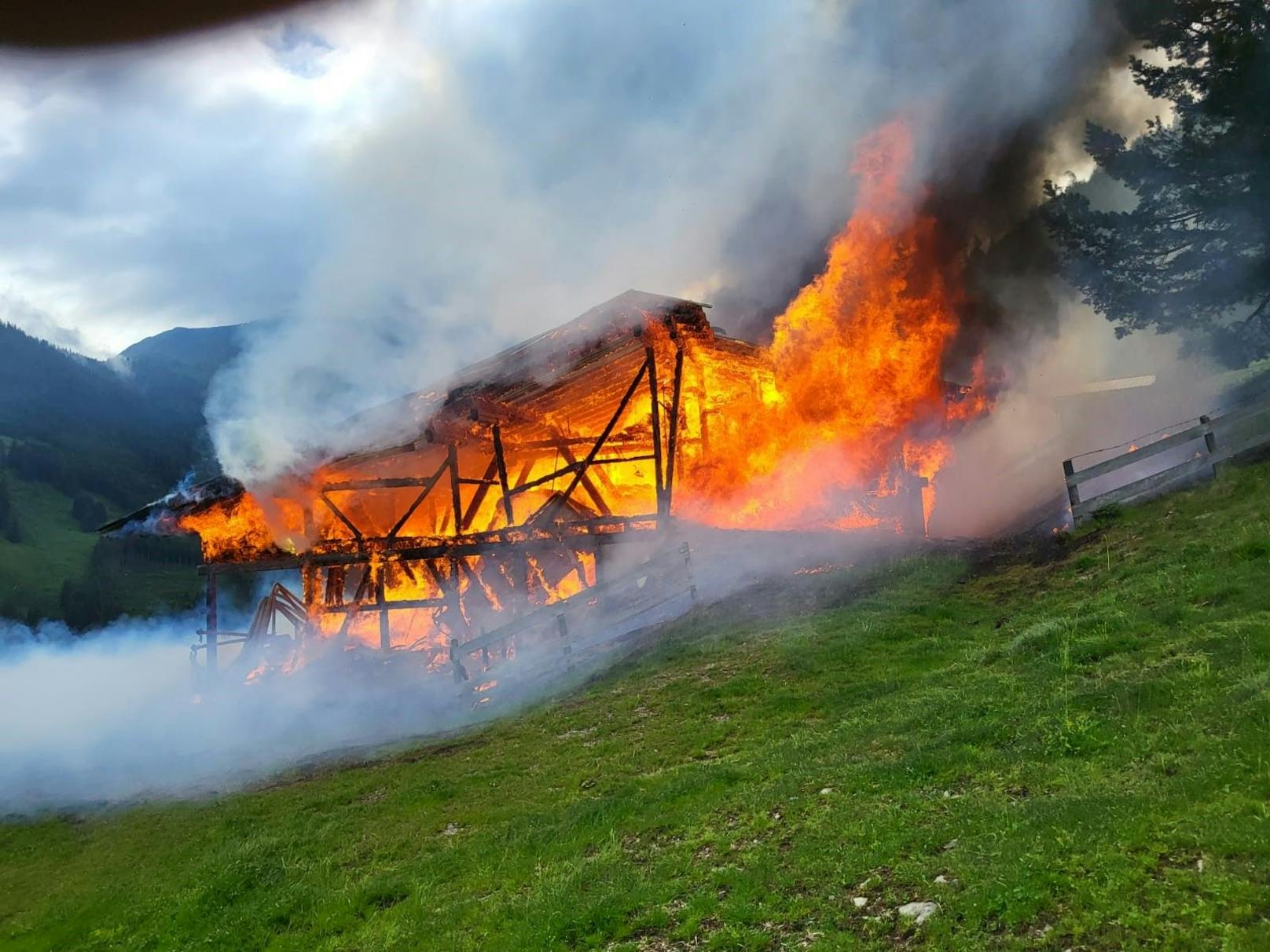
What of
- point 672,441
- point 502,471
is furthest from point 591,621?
point 502,471

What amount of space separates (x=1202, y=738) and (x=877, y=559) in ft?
39.2

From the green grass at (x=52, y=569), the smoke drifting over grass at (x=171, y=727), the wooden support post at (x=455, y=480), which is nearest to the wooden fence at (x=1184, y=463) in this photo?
the smoke drifting over grass at (x=171, y=727)

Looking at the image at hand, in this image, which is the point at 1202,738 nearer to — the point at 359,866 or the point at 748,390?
the point at 359,866

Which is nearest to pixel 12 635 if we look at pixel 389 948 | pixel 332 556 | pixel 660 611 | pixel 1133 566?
pixel 332 556

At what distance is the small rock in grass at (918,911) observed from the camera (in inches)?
188

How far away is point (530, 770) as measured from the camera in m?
10.5

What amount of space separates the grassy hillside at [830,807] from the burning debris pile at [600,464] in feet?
30.6

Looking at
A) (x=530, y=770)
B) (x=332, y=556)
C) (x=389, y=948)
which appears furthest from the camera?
(x=332, y=556)

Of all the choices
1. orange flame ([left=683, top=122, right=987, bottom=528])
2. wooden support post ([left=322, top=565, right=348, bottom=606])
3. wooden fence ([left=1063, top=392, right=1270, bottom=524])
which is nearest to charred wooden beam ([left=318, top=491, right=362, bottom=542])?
wooden support post ([left=322, top=565, right=348, bottom=606])

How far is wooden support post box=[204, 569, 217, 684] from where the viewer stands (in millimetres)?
24375

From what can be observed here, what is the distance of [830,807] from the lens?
6746 millimetres

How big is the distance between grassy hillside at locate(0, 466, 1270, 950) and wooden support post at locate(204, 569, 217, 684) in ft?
36.0

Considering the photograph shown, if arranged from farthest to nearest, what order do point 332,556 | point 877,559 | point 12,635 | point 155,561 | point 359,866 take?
point 155,561 < point 12,635 < point 332,556 < point 877,559 < point 359,866

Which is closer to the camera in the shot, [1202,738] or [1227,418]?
[1202,738]
